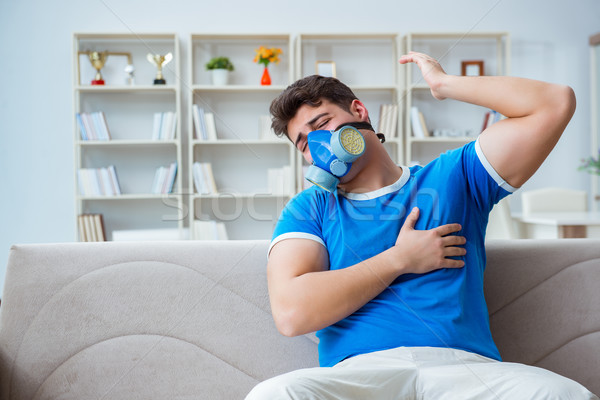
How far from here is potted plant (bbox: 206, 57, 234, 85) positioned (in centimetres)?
427

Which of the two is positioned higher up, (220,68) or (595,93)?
(220,68)

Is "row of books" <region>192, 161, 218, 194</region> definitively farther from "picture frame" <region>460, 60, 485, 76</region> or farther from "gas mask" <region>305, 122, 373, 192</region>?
"gas mask" <region>305, 122, 373, 192</region>

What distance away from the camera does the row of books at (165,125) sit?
13.9ft

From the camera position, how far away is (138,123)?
14.5 feet

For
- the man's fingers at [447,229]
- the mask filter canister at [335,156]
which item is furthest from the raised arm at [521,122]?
the mask filter canister at [335,156]

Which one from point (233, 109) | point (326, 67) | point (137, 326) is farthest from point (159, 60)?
point (137, 326)

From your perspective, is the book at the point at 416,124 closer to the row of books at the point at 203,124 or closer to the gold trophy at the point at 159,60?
the row of books at the point at 203,124

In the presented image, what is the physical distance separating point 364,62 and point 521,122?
3604 mm

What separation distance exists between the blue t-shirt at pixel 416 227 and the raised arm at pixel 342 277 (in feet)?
0.16

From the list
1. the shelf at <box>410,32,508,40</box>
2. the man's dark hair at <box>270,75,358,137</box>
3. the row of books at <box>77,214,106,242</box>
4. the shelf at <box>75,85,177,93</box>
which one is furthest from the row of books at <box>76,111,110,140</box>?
the man's dark hair at <box>270,75,358,137</box>

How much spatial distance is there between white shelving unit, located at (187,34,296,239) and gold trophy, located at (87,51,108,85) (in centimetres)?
72

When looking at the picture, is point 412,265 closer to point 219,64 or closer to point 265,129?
point 265,129

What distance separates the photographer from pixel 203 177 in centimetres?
427

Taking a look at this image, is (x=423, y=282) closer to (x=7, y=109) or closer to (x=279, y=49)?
(x=279, y=49)
